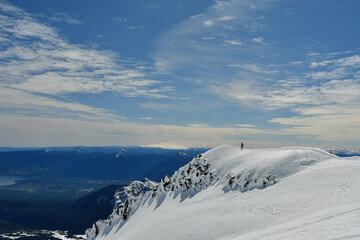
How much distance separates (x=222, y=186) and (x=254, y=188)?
1133 centimetres

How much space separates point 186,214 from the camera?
4375 centimetres

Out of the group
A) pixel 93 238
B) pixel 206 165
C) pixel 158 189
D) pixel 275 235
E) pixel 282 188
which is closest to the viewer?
pixel 275 235

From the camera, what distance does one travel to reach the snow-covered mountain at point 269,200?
22.8 metres

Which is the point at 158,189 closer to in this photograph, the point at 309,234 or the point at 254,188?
the point at 254,188

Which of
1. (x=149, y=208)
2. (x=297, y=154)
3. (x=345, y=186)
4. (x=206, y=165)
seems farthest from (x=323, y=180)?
(x=149, y=208)

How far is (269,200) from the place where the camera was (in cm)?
3775

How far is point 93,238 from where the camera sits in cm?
9200

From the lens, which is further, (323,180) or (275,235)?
(323,180)

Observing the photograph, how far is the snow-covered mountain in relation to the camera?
2281 centimetres

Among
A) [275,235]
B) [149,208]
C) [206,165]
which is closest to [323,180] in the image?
[275,235]

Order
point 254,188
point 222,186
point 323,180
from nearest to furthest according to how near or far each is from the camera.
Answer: point 323,180 → point 254,188 → point 222,186

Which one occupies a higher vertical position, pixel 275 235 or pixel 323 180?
pixel 323 180

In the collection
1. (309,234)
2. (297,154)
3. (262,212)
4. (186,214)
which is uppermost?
(297,154)

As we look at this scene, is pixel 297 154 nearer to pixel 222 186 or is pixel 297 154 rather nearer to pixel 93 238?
pixel 222 186
